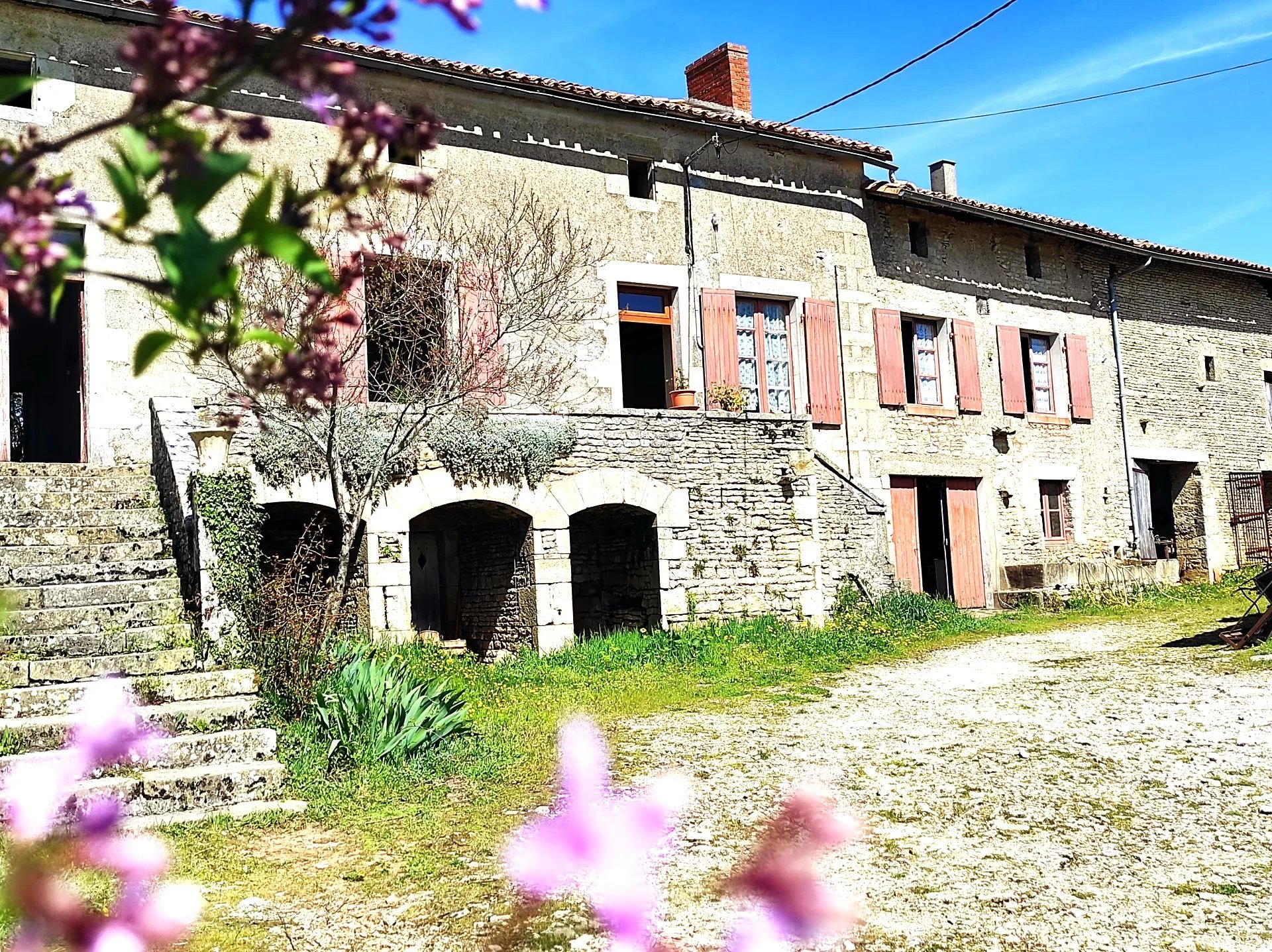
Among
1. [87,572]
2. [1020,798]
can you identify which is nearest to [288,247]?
[1020,798]

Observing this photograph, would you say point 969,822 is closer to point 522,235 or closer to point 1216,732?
point 1216,732

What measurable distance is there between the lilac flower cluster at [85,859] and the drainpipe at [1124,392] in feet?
64.4

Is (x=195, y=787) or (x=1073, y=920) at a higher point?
(x=195, y=787)

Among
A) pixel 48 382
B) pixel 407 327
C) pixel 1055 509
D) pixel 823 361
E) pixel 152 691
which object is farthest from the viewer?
pixel 1055 509

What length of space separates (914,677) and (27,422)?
12917mm

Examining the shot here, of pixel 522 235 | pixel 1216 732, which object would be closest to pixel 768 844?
pixel 1216 732

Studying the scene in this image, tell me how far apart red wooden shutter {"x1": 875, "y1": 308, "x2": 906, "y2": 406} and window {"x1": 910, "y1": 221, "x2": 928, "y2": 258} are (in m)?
1.39

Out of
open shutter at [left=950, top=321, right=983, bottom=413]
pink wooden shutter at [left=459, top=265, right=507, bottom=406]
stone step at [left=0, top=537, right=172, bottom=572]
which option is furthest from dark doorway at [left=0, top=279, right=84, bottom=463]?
open shutter at [left=950, top=321, right=983, bottom=413]

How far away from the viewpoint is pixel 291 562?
300 inches

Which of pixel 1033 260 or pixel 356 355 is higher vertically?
pixel 1033 260

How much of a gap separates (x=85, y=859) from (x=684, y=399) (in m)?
12.5

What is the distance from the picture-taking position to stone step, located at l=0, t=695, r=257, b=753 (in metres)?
5.92

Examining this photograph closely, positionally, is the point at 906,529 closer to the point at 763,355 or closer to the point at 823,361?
the point at 823,361

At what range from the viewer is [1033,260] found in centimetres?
1827
